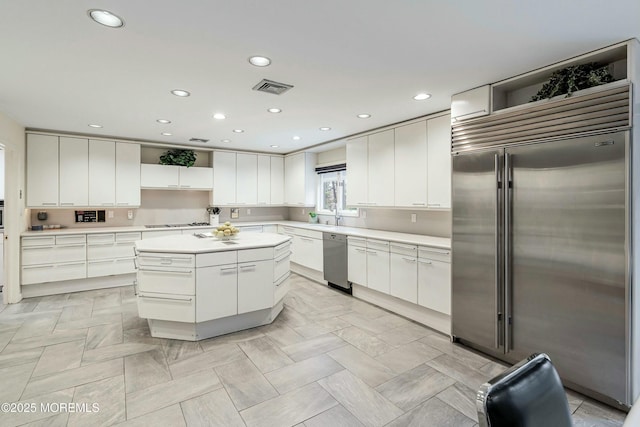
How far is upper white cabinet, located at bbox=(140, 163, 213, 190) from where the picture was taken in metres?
5.39

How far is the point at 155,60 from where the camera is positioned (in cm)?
233

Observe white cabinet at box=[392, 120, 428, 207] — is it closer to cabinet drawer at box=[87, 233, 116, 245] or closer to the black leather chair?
the black leather chair

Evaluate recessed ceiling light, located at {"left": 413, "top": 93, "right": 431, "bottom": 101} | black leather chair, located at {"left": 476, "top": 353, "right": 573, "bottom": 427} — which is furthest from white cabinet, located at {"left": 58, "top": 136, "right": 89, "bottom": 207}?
black leather chair, located at {"left": 476, "top": 353, "right": 573, "bottom": 427}

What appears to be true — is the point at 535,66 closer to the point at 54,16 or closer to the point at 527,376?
the point at 527,376

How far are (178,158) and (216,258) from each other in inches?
125

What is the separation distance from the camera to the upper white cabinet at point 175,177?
5387mm

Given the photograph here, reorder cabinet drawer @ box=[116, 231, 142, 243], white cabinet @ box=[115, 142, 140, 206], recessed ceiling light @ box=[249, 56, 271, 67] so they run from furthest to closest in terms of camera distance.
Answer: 1. white cabinet @ box=[115, 142, 140, 206]
2. cabinet drawer @ box=[116, 231, 142, 243]
3. recessed ceiling light @ box=[249, 56, 271, 67]

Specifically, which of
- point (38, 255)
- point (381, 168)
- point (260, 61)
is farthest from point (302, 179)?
point (38, 255)

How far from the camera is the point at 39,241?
172 inches

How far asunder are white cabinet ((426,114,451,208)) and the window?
1.92 m

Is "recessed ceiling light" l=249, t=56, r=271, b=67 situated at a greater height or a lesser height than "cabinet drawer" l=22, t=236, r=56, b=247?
greater

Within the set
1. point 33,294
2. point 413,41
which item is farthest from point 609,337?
point 33,294

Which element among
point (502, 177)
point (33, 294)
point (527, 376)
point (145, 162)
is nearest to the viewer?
point (527, 376)

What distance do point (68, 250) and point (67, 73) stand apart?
9.92ft
